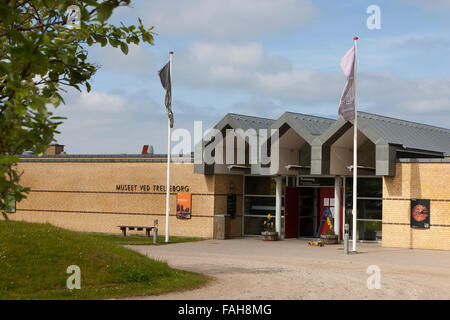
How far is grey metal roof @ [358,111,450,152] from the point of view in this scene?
1007 inches

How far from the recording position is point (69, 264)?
1413 centimetres

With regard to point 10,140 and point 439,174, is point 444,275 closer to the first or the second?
point 439,174

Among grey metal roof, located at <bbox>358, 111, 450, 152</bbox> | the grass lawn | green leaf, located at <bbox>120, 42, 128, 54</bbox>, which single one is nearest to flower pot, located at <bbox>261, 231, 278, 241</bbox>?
grey metal roof, located at <bbox>358, 111, 450, 152</bbox>

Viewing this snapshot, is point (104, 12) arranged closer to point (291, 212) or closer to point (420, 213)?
point (420, 213)

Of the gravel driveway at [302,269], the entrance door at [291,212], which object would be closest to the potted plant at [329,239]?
the gravel driveway at [302,269]

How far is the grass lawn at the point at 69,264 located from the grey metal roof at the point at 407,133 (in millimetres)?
12552

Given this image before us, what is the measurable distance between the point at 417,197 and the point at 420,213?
24.9 inches

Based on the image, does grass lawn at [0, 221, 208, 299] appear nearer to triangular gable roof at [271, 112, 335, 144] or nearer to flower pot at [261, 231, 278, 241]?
triangular gable roof at [271, 112, 335, 144]

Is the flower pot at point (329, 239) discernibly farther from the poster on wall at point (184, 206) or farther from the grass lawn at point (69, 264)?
the grass lawn at point (69, 264)

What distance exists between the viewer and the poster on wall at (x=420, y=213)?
2473 cm

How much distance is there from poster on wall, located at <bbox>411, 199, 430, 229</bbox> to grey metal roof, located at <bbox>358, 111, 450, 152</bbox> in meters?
2.34

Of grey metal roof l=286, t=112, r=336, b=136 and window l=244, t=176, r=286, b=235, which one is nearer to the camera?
grey metal roof l=286, t=112, r=336, b=136

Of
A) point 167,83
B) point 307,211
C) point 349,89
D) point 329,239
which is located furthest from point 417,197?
point 167,83
